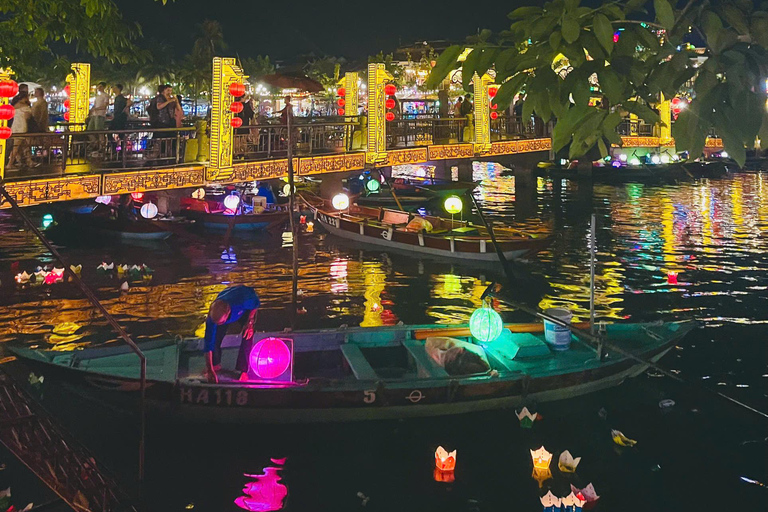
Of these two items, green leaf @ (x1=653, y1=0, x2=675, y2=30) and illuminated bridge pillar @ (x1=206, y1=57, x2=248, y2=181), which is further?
illuminated bridge pillar @ (x1=206, y1=57, x2=248, y2=181)

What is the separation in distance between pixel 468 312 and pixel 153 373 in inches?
345

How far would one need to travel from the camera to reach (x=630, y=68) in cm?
337

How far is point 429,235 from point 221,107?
737 centimetres

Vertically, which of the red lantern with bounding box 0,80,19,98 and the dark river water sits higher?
the red lantern with bounding box 0,80,19,98

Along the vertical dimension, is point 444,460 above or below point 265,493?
above

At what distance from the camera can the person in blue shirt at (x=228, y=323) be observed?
956 centimetres

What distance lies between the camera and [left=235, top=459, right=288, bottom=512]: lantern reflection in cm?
861

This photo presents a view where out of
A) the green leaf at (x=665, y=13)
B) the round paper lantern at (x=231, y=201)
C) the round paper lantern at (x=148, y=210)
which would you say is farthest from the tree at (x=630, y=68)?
the round paper lantern at (x=231, y=201)

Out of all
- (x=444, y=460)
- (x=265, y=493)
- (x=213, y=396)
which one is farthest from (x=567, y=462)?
(x=213, y=396)

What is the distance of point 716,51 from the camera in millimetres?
3049

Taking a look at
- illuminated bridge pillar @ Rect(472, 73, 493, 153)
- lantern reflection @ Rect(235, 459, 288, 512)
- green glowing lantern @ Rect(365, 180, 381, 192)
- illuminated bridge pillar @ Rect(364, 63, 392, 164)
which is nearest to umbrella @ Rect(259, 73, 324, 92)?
green glowing lantern @ Rect(365, 180, 381, 192)

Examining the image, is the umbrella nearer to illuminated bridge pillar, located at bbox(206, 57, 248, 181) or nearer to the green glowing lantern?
the green glowing lantern

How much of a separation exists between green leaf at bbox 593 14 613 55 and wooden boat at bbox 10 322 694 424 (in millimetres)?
7356

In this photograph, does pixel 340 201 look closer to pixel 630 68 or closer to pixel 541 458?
pixel 541 458
